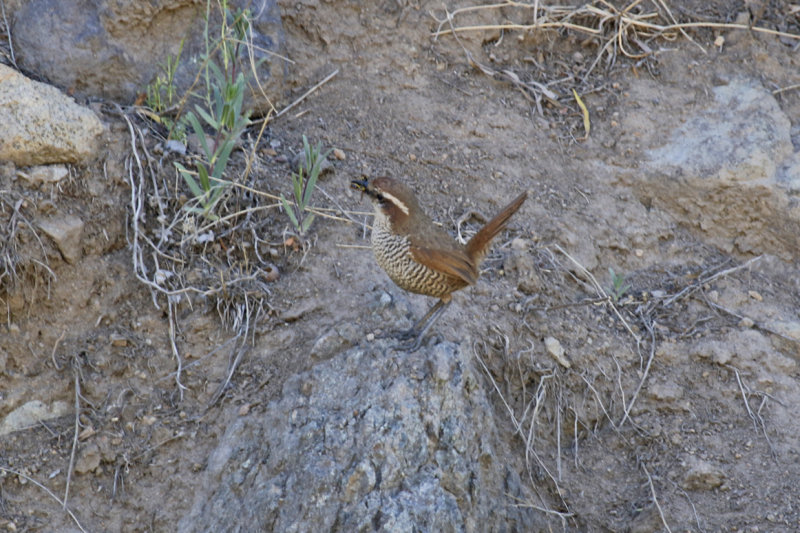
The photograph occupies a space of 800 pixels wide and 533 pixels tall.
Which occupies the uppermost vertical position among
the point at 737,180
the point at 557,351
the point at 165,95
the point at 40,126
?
the point at 40,126

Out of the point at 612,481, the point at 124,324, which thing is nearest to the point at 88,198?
the point at 124,324

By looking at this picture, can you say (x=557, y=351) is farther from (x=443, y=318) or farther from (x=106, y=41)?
(x=106, y=41)

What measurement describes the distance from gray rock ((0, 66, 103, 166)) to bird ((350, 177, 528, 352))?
1.62m

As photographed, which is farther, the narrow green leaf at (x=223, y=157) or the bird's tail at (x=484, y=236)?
the narrow green leaf at (x=223, y=157)

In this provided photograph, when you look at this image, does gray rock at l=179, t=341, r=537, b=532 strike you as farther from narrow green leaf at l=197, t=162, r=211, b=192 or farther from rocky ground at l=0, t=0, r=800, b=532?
narrow green leaf at l=197, t=162, r=211, b=192

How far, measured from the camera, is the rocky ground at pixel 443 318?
427cm

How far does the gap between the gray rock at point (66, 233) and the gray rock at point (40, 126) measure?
14.1 inches

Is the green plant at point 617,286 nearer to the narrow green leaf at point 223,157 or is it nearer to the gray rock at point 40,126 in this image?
the narrow green leaf at point 223,157

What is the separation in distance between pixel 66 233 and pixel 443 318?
85.9 inches

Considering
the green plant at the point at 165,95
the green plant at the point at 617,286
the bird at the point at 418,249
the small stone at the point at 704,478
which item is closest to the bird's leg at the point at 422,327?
the bird at the point at 418,249

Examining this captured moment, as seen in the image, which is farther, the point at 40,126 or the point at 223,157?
the point at 223,157

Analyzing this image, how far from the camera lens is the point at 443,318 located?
4.91m

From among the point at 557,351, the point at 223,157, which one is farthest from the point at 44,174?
the point at 557,351

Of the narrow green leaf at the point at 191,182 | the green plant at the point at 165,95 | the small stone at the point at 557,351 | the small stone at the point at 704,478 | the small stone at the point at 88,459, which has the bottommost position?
the small stone at the point at 88,459
